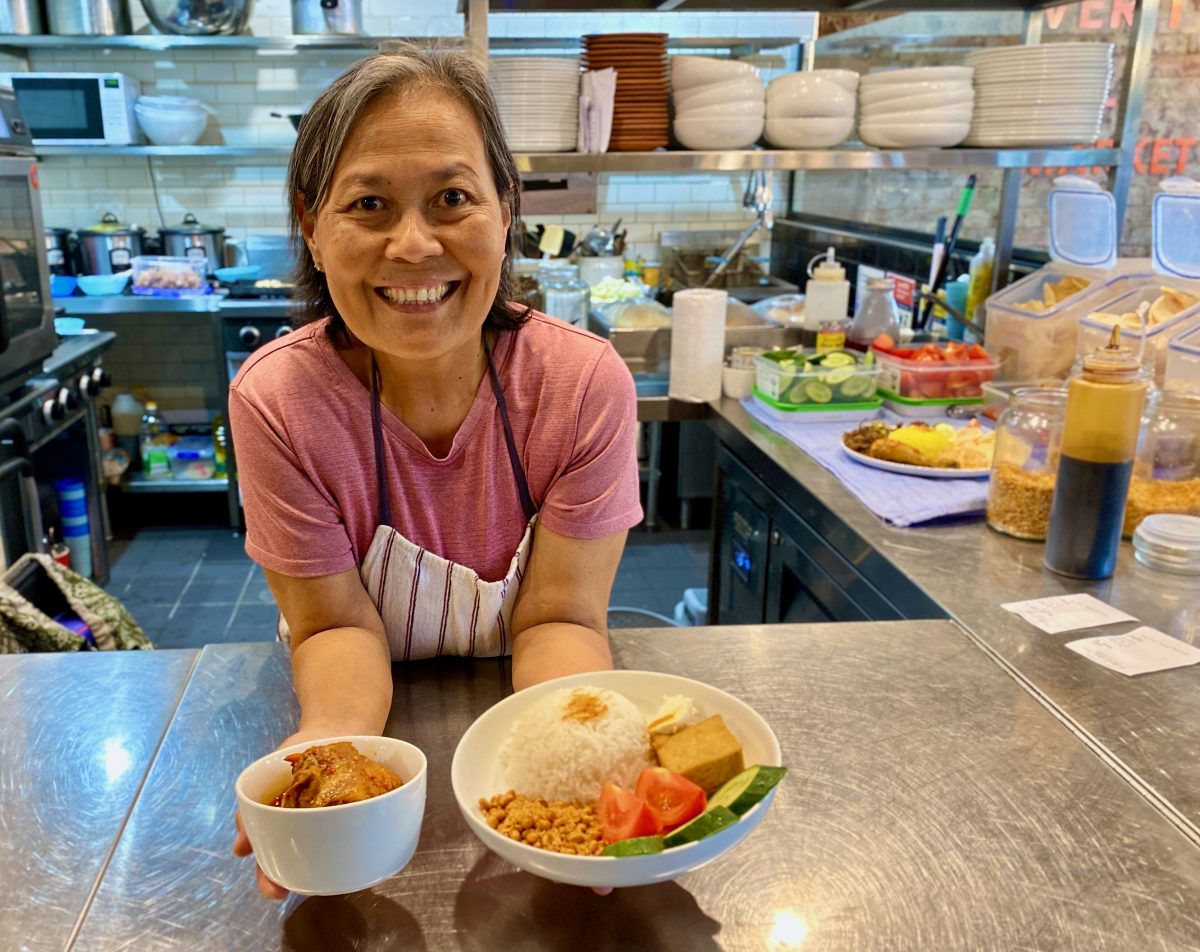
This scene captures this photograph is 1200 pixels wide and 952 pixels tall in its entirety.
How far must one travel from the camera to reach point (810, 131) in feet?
8.93

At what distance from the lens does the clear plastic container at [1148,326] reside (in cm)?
216

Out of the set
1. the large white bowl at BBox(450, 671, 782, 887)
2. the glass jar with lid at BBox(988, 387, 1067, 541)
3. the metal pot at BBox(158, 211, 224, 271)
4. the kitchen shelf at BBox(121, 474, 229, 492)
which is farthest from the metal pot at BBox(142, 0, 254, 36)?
the large white bowl at BBox(450, 671, 782, 887)

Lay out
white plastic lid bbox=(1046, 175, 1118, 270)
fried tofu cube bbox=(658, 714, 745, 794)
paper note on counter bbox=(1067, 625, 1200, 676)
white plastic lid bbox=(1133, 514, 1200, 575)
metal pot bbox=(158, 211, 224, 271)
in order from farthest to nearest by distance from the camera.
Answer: metal pot bbox=(158, 211, 224, 271), white plastic lid bbox=(1046, 175, 1118, 270), white plastic lid bbox=(1133, 514, 1200, 575), paper note on counter bbox=(1067, 625, 1200, 676), fried tofu cube bbox=(658, 714, 745, 794)

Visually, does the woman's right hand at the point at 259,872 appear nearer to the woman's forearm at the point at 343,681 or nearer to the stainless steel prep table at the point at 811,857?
the stainless steel prep table at the point at 811,857

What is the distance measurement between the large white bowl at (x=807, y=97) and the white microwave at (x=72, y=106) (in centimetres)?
322

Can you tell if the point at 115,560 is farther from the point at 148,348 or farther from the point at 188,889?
the point at 188,889

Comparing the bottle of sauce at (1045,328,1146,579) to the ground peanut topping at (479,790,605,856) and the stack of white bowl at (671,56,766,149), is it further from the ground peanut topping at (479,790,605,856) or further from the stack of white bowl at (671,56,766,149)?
the stack of white bowl at (671,56,766,149)

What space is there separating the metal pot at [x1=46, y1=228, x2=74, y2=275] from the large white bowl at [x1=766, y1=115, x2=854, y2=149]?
3.51 meters

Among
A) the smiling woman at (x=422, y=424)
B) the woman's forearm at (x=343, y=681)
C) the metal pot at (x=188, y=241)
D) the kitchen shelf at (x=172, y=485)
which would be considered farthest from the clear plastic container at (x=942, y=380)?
the metal pot at (x=188, y=241)

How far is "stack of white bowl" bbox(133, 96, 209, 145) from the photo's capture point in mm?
4664

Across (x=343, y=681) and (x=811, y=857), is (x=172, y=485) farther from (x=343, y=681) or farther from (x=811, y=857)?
(x=811, y=857)

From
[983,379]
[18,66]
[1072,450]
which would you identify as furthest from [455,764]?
[18,66]

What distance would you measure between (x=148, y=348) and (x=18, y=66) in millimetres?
1427

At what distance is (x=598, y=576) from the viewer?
1.44 meters
